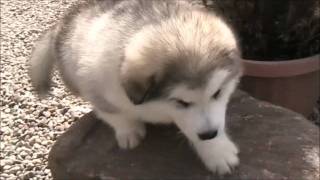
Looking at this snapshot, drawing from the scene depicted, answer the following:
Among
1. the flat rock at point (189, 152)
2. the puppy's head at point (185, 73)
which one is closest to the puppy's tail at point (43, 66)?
the flat rock at point (189, 152)

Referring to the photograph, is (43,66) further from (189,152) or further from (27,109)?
(189,152)

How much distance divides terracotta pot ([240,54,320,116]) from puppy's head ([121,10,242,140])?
108 cm

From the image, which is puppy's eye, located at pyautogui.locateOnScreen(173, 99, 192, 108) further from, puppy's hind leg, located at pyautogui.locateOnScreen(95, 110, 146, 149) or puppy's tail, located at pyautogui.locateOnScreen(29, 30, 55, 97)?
puppy's tail, located at pyautogui.locateOnScreen(29, 30, 55, 97)

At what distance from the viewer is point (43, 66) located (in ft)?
9.80

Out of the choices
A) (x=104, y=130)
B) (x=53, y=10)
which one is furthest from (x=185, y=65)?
(x=53, y=10)

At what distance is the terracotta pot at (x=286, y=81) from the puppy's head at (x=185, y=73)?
108cm

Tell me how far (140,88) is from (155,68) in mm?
86

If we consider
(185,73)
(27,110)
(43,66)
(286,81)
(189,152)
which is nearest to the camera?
(185,73)

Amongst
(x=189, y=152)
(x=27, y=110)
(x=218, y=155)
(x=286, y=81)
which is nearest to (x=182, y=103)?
(x=218, y=155)

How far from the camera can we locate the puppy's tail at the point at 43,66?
9.80 feet

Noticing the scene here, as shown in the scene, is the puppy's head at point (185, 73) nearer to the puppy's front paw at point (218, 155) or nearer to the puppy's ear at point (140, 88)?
the puppy's ear at point (140, 88)

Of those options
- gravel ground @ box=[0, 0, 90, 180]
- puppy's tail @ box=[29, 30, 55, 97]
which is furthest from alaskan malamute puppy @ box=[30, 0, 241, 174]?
gravel ground @ box=[0, 0, 90, 180]

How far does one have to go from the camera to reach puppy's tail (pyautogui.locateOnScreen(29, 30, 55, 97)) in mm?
2986

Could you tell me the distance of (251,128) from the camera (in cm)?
264
